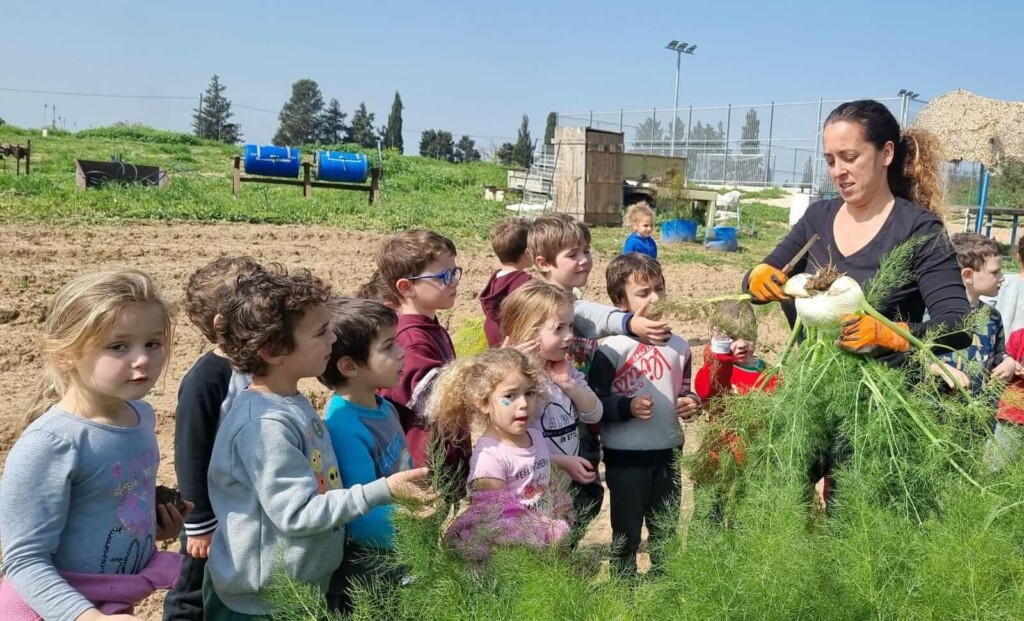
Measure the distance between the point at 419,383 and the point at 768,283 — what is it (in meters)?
1.21

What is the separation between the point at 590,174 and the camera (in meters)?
19.3

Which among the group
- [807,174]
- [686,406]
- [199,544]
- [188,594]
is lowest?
[188,594]

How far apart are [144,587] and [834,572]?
1645 millimetres

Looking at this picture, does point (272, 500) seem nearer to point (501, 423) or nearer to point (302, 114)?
point (501, 423)

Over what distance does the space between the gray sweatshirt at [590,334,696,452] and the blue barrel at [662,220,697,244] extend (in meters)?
13.0

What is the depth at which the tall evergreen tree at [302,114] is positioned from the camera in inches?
3258

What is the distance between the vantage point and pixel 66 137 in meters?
29.6

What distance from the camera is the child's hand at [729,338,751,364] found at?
349 cm

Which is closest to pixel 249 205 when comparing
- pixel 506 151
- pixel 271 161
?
pixel 271 161

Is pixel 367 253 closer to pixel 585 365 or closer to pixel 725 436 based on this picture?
pixel 585 365

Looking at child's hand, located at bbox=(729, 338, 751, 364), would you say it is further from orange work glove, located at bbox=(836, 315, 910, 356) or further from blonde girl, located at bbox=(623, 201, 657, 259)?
blonde girl, located at bbox=(623, 201, 657, 259)

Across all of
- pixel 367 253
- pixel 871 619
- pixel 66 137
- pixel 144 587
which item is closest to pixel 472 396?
pixel 144 587

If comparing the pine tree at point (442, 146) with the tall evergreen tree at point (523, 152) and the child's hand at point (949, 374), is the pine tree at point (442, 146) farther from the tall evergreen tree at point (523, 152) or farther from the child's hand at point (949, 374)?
the child's hand at point (949, 374)

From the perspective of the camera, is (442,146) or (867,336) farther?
(442,146)
